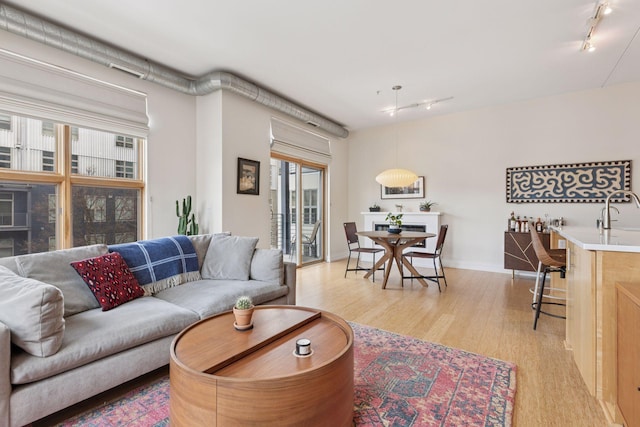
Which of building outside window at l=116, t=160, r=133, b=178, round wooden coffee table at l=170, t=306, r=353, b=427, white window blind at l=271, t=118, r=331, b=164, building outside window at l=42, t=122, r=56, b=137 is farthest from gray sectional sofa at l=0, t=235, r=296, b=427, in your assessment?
white window blind at l=271, t=118, r=331, b=164

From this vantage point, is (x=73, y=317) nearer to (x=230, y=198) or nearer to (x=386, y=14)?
(x=230, y=198)

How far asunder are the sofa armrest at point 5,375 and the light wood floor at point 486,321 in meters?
2.47

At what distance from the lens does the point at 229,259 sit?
3031mm

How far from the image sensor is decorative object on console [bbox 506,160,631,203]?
4551 millimetres

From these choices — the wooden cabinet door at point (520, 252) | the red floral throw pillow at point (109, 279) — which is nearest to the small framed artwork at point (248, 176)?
the red floral throw pillow at point (109, 279)

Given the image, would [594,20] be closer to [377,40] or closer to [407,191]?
[377,40]

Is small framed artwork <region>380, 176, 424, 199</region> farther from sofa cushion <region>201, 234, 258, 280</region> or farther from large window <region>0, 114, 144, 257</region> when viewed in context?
large window <region>0, 114, 144, 257</region>

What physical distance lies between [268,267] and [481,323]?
215 cm

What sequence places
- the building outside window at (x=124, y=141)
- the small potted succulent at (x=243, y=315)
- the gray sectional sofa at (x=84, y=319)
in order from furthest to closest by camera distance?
the building outside window at (x=124, y=141), the small potted succulent at (x=243, y=315), the gray sectional sofa at (x=84, y=319)

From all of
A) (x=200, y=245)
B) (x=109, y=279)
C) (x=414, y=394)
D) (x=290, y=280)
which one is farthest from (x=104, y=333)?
(x=414, y=394)

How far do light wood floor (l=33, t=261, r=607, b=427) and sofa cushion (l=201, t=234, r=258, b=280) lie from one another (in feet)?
3.21

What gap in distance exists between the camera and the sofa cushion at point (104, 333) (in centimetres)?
150

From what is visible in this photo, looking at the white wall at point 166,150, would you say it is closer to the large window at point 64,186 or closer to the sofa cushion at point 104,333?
the large window at point 64,186

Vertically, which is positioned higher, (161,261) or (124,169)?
(124,169)
